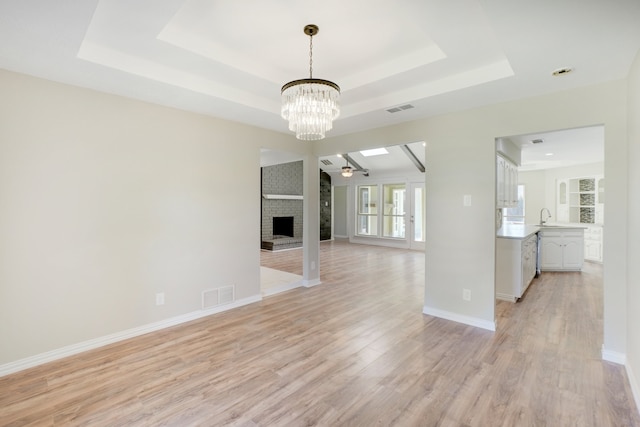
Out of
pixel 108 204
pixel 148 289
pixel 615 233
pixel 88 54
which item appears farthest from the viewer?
pixel 148 289

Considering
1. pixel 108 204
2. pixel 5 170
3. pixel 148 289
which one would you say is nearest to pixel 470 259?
pixel 148 289

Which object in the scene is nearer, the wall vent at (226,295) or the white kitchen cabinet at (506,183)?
the wall vent at (226,295)

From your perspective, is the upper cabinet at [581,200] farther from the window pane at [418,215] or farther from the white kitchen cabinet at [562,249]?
the window pane at [418,215]

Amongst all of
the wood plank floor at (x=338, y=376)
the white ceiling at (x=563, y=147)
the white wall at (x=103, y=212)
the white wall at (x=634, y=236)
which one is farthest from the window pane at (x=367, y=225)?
the white wall at (x=634, y=236)

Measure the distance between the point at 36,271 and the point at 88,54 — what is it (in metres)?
1.81

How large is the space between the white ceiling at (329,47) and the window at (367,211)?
23.6ft

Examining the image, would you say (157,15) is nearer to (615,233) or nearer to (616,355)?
(615,233)

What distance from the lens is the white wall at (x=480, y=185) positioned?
8.13ft

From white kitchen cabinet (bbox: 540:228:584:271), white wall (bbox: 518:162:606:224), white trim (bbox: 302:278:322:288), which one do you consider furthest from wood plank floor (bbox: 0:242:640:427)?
white wall (bbox: 518:162:606:224)

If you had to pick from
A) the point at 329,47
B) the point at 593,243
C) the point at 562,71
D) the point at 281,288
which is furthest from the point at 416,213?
the point at 329,47

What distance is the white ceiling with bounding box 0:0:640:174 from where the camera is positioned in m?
1.81

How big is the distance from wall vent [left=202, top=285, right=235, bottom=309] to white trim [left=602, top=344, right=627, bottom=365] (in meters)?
3.78

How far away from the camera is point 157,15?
1.92 metres

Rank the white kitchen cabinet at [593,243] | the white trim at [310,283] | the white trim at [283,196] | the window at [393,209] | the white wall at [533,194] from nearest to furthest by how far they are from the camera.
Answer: the white trim at [310,283] < the white kitchen cabinet at [593,243] < the white wall at [533,194] < the white trim at [283,196] < the window at [393,209]
